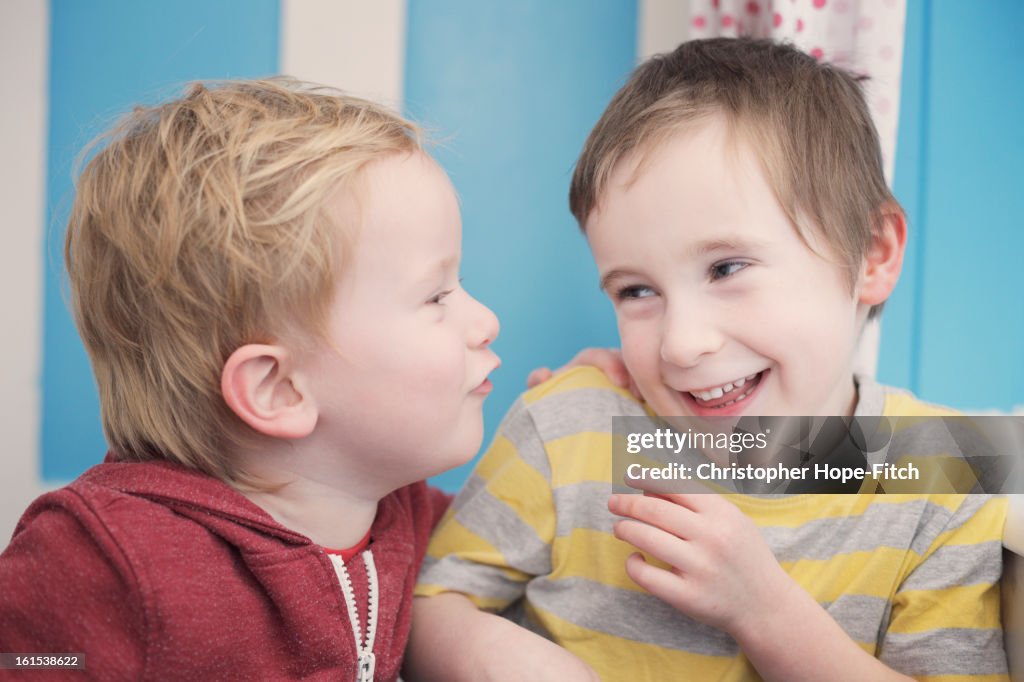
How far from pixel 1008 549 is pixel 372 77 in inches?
45.5

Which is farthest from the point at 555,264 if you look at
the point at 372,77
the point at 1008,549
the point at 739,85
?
the point at 1008,549

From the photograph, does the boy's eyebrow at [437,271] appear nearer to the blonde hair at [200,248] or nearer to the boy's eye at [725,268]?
the blonde hair at [200,248]

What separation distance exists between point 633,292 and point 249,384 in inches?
17.4

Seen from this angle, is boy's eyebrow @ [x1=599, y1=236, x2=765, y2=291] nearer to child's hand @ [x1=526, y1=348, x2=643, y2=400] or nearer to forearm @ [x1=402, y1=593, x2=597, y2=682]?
child's hand @ [x1=526, y1=348, x2=643, y2=400]

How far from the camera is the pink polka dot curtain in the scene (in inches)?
51.1

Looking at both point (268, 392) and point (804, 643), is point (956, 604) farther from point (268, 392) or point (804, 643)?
point (268, 392)

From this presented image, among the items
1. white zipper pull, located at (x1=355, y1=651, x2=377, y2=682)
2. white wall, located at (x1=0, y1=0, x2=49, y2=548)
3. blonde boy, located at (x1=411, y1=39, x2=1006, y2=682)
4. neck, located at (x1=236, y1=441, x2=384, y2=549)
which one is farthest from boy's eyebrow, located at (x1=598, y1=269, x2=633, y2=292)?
white wall, located at (x1=0, y1=0, x2=49, y2=548)

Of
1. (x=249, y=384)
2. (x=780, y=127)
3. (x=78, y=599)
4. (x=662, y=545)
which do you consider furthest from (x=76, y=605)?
(x=780, y=127)

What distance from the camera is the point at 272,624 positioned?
34.7 inches

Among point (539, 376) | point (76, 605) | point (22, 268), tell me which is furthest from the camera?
point (22, 268)

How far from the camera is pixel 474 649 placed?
0.95 m

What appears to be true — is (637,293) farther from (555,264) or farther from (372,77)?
(372,77)

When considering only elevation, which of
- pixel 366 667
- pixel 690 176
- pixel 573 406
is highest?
pixel 690 176

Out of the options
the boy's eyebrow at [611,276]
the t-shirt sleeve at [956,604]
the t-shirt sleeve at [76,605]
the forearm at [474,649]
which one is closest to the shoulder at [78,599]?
the t-shirt sleeve at [76,605]
